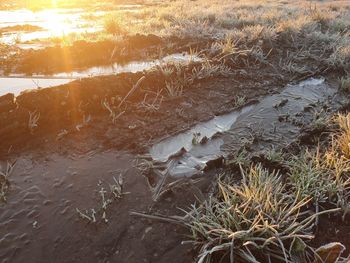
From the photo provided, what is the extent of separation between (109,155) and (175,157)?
2.84ft

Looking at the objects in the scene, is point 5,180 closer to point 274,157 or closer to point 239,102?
point 274,157

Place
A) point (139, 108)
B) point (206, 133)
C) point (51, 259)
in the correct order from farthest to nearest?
point (139, 108)
point (206, 133)
point (51, 259)

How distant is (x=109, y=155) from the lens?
4707mm

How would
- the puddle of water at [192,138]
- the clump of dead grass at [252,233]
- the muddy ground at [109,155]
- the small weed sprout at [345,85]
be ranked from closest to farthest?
the clump of dead grass at [252,233]
the muddy ground at [109,155]
the puddle of water at [192,138]
the small weed sprout at [345,85]

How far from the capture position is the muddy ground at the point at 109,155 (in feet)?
11.0

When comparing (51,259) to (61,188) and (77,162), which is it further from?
(77,162)

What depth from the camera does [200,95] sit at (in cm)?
664

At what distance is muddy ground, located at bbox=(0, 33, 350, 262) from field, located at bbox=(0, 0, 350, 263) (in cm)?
2

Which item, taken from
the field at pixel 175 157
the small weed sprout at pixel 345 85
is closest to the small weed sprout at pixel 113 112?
the field at pixel 175 157

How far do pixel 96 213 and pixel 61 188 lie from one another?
0.64 m

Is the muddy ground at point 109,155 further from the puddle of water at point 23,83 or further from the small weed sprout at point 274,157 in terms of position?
the puddle of water at point 23,83

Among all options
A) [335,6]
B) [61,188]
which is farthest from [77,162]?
[335,6]

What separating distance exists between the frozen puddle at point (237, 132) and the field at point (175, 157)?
25 mm

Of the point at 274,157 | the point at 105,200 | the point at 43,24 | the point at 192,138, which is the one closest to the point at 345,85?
the point at 274,157
